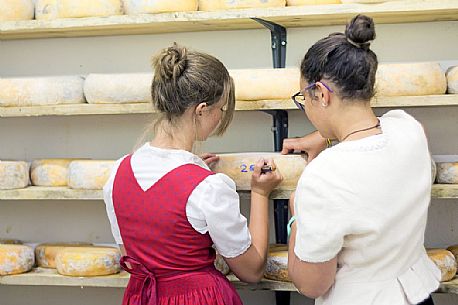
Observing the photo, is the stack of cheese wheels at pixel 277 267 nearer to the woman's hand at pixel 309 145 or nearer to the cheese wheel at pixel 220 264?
the cheese wheel at pixel 220 264

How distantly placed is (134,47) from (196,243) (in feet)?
3.49

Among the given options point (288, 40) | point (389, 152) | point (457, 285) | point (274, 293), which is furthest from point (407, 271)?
point (288, 40)

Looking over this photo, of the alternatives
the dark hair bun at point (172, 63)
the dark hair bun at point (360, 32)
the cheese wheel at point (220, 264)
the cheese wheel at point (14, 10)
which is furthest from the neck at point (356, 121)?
the cheese wheel at point (14, 10)

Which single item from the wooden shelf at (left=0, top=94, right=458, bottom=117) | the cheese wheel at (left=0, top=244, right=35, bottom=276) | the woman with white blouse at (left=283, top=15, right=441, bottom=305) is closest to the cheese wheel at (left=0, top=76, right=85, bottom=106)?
the wooden shelf at (left=0, top=94, right=458, bottom=117)

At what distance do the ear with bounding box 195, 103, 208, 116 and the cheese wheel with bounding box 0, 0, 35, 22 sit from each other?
38.5 inches

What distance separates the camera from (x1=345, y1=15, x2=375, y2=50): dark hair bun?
5.12ft

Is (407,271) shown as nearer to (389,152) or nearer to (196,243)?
(389,152)

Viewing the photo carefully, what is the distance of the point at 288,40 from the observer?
97.8 inches

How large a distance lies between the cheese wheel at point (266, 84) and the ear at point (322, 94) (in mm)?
501

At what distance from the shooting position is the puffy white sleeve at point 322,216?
1.48 metres

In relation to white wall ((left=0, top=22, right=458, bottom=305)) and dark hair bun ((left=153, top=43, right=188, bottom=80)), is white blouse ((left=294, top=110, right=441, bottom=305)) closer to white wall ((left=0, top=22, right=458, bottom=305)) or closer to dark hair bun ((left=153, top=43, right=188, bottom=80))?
dark hair bun ((left=153, top=43, right=188, bottom=80))

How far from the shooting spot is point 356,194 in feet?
4.89

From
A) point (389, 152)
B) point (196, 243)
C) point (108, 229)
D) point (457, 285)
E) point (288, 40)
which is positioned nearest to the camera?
point (389, 152)

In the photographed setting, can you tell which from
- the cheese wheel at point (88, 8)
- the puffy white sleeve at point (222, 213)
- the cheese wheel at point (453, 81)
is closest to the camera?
the puffy white sleeve at point (222, 213)
